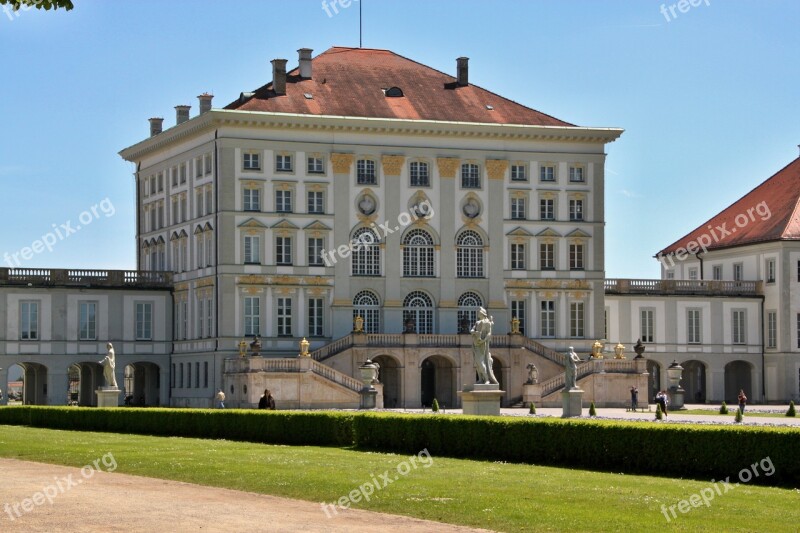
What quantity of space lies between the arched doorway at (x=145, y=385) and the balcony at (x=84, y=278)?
395 centimetres

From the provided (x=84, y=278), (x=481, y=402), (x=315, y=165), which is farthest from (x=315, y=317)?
→ (x=481, y=402)

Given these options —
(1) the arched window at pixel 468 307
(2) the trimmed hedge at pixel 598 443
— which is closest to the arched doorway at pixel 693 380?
(1) the arched window at pixel 468 307

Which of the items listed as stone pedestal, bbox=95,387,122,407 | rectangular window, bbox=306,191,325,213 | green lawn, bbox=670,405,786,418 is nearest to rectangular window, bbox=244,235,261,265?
rectangular window, bbox=306,191,325,213

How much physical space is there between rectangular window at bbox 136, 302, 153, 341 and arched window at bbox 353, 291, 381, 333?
10.2 m

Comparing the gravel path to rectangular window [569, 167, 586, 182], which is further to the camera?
rectangular window [569, 167, 586, 182]

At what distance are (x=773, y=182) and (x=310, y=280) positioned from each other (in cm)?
3031

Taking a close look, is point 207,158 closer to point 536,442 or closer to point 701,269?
point 701,269

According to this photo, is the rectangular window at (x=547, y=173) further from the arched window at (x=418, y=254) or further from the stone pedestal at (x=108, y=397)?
the stone pedestal at (x=108, y=397)

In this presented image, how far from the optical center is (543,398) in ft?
242

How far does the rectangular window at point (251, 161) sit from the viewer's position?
2992 inches

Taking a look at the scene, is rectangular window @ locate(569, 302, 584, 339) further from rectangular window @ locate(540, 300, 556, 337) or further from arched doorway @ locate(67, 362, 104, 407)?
arched doorway @ locate(67, 362, 104, 407)

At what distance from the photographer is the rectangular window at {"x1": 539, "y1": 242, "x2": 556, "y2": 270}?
265ft

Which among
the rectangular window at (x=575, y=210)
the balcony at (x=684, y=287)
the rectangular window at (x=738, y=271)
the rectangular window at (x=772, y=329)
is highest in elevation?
the rectangular window at (x=575, y=210)

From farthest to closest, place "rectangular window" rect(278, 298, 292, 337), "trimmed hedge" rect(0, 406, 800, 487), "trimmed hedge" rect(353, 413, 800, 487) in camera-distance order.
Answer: "rectangular window" rect(278, 298, 292, 337) < "trimmed hedge" rect(0, 406, 800, 487) < "trimmed hedge" rect(353, 413, 800, 487)
